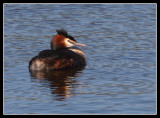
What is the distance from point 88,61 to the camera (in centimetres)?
1470

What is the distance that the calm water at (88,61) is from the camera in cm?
1012

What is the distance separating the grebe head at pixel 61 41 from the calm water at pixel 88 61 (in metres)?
0.81

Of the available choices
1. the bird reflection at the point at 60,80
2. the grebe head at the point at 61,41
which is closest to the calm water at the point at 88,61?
the bird reflection at the point at 60,80

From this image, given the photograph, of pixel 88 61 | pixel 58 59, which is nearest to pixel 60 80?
pixel 58 59

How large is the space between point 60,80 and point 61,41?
2682 millimetres

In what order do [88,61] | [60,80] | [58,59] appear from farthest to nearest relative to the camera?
[88,61], [58,59], [60,80]

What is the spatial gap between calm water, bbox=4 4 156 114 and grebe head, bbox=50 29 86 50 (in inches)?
31.9

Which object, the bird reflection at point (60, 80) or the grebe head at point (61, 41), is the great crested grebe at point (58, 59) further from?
the bird reflection at point (60, 80)

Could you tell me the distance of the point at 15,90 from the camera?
11.2 m

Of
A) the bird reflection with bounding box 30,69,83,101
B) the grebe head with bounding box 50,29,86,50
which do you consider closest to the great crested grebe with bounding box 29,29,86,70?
the grebe head with bounding box 50,29,86,50

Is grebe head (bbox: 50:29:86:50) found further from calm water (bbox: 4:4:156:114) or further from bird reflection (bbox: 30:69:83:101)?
bird reflection (bbox: 30:69:83:101)

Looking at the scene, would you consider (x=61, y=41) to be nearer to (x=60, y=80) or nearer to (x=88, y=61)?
(x=88, y=61)

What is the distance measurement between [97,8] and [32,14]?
3.19 m

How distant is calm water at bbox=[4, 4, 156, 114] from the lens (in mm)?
10117
